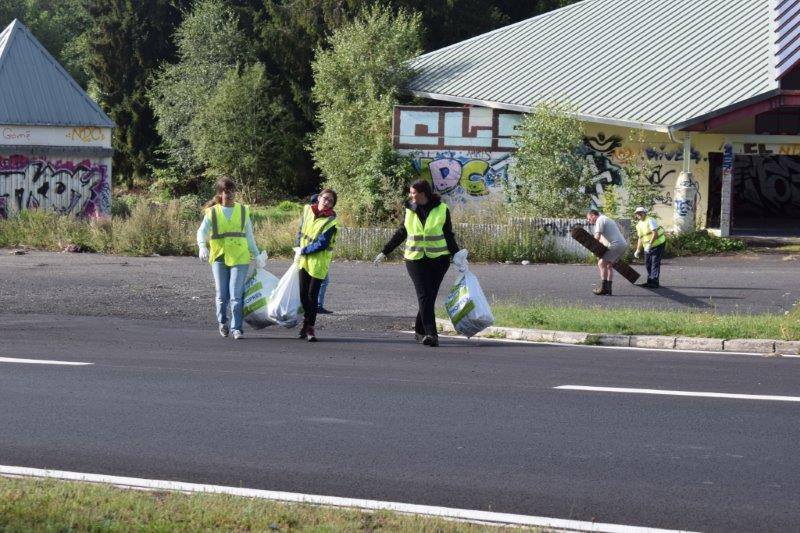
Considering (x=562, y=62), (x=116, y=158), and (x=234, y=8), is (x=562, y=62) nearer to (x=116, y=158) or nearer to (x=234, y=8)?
(x=234, y=8)

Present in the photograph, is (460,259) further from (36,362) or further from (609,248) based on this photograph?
(609,248)

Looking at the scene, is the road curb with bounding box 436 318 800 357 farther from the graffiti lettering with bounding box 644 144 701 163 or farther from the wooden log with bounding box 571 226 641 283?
the graffiti lettering with bounding box 644 144 701 163

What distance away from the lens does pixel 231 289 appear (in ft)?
42.8

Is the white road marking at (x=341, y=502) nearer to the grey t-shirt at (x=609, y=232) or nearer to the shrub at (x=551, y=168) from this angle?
the grey t-shirt at (x=609, y=232)

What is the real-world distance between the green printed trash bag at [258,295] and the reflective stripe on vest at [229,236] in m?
0.36

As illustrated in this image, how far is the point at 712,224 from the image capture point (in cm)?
3138

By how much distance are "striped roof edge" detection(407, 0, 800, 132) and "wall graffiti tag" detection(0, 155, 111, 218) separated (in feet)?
30.6

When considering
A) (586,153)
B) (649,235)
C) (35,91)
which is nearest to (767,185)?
(586,153)

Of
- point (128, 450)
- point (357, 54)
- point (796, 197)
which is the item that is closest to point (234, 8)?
point (357, 54)

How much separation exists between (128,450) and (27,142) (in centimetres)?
2468

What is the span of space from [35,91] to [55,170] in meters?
2.58

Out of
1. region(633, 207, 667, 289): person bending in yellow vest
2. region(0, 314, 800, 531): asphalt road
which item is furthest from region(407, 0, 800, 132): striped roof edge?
region(0, 314, 800, 531): asphalt road

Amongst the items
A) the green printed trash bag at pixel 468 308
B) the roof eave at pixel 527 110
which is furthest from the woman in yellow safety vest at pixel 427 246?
the roof eave at pixel 527 110

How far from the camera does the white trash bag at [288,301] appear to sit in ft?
43.0
